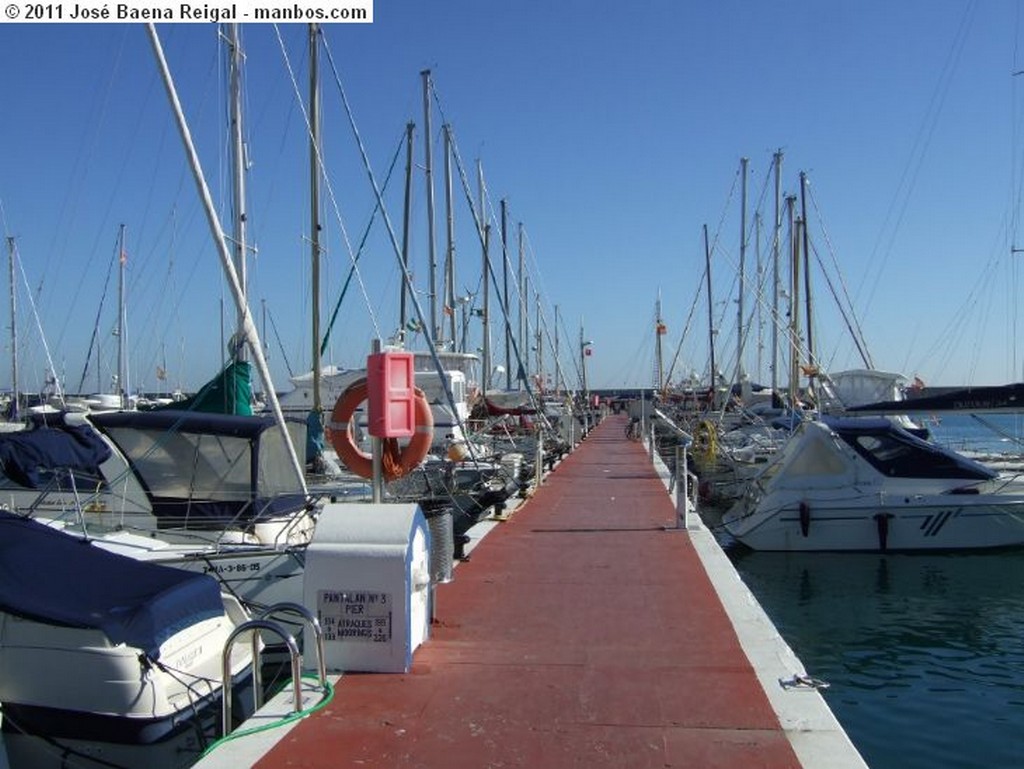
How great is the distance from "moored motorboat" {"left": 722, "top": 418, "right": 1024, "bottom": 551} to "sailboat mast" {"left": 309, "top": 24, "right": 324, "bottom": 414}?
877 centimetres

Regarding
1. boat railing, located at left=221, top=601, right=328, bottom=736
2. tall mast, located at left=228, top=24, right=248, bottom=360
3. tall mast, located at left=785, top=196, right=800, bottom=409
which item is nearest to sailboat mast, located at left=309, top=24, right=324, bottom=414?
tall mast, located at left=228, top=24, right=248, bottom=360

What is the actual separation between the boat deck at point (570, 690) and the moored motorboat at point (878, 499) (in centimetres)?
850

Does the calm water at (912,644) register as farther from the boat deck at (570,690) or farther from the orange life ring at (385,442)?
the orange life ring at (385,442)

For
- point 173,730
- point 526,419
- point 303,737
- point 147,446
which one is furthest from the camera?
point 526,419

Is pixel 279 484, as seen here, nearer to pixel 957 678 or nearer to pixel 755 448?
pixel 957 678

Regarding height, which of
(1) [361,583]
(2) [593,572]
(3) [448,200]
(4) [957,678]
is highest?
(3) [448,200]

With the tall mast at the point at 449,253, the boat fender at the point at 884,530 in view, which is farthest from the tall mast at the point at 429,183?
the boat fender at the point at 884,530

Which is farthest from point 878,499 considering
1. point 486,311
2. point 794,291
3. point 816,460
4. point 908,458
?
point 486,311

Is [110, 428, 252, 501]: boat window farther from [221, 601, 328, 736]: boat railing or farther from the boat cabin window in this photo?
the boat cabin window

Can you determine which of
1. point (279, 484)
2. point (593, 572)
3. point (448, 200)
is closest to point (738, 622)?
point (593, 572)

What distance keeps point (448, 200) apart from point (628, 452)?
10605 mm

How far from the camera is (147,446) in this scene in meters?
12.4

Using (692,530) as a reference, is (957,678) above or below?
below

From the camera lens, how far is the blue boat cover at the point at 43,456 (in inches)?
522
